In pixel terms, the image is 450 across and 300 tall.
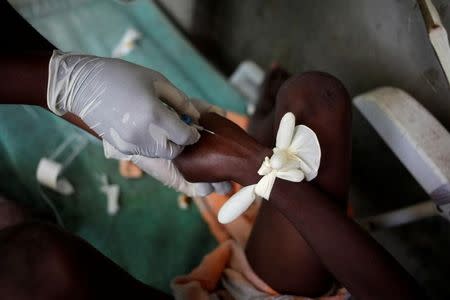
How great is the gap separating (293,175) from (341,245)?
16 centimetres

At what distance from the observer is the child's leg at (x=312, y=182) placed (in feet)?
2.88

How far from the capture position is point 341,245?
31.1 inches

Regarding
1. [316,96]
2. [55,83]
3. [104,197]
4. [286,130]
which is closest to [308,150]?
[286,130]

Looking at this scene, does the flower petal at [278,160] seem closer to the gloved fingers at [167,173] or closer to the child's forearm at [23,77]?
the gloved fingers at [167,173]

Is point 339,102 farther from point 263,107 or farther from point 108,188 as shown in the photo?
point 108,188

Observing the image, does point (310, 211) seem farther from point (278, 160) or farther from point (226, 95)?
point (226, 95)

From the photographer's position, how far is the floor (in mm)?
1088

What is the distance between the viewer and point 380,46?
1185 millimetres

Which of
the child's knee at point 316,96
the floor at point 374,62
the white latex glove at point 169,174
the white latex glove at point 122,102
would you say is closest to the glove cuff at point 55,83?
the white latex glove at point 122,102

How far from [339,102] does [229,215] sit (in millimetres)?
345

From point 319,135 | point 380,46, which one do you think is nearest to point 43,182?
point 319,135

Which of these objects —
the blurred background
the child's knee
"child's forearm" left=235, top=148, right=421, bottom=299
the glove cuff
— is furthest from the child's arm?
the blurred background

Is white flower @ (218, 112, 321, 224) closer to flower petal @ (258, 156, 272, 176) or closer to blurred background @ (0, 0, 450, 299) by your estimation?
flower petal @ (258, 156, 272, 176)

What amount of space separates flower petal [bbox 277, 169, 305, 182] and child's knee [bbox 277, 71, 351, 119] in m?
0.17
